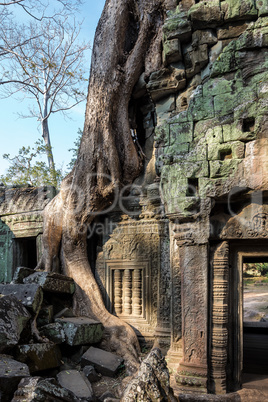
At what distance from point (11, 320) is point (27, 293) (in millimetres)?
656

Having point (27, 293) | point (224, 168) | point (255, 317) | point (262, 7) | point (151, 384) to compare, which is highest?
point (262, 7)

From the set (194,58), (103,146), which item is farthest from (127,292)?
(194,58)

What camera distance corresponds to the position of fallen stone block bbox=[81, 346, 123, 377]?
4340 millimetres

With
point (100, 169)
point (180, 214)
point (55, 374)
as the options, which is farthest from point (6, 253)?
point (180, 214)

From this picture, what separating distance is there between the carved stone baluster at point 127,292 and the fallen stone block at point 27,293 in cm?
133

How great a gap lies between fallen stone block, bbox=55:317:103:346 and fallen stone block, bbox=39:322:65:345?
0.20 ft

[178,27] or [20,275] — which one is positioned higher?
[178,27]

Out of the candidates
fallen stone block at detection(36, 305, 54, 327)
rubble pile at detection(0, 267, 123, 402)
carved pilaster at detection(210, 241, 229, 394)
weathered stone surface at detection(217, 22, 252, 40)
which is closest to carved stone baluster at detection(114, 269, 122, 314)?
rubble pile at detection(0, 267, 123, 402)

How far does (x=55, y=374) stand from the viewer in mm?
4016

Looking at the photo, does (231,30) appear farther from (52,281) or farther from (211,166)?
(52,281)

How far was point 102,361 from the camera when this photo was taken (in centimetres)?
445

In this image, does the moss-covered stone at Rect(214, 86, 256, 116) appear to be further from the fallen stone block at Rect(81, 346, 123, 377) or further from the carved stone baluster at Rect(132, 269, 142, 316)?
the fallen stone block at Rect(81, 346, 123, 377)

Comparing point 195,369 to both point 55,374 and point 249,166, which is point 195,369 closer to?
point 55,374

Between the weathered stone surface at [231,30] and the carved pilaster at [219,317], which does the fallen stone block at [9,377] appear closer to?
the carved pilaster at [219,317]
